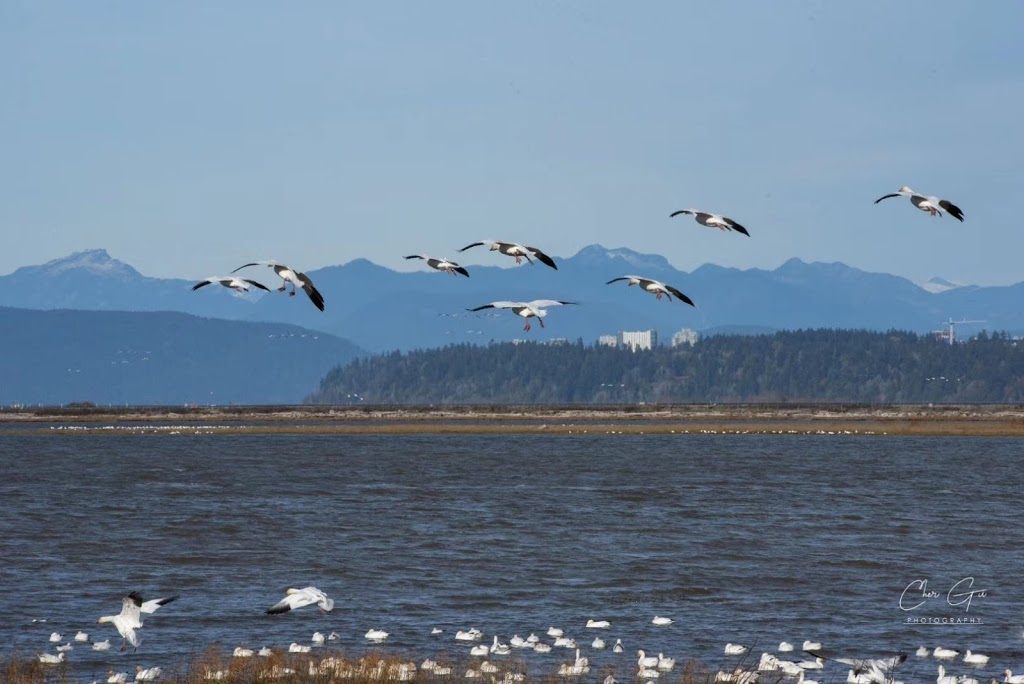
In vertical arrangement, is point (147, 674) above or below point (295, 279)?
below

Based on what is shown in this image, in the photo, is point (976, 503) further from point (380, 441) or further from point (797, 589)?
point (380, 441)

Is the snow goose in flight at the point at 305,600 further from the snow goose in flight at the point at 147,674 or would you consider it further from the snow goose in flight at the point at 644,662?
the snow goose in flight at the point at 644,662

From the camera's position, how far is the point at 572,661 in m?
28.5

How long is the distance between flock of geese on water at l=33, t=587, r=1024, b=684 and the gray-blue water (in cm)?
42

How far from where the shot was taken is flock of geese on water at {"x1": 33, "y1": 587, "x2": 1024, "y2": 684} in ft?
74.4

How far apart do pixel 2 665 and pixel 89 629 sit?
5737 millimetres

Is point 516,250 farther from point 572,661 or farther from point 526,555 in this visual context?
point 526,555

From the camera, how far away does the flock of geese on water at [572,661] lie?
2269cm

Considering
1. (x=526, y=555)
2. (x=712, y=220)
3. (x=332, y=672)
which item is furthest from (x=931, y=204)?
(x=526, y=555)

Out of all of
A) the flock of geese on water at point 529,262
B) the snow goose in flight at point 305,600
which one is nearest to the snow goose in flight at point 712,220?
the flock of geese on water at point 529,262

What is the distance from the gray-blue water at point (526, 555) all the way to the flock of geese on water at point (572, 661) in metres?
0.42

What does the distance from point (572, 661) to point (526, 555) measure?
18712 millimetres
